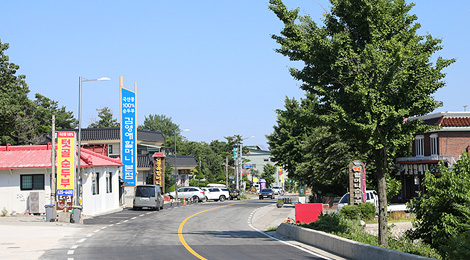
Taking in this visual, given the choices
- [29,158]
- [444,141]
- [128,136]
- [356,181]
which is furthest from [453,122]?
[29,158]

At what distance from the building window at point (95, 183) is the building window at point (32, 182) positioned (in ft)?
12.9

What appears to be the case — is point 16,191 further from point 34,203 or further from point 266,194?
point 266,194

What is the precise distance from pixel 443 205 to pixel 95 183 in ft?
96.8

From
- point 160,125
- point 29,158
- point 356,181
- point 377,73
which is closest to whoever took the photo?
point 377,73

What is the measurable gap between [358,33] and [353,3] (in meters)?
1.31

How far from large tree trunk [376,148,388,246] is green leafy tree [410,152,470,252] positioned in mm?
916

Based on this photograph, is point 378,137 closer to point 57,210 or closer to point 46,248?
point 46,248

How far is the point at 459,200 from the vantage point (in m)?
16.9

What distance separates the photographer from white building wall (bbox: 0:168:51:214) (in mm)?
37375

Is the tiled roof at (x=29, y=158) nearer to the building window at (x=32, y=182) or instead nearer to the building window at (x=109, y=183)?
the building window at (x=32, y=182)

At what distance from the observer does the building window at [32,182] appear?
1483 inches

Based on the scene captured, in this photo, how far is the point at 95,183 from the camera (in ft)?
135

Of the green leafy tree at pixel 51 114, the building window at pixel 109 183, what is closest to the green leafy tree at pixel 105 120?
the green leafy tree at pixel 51 114

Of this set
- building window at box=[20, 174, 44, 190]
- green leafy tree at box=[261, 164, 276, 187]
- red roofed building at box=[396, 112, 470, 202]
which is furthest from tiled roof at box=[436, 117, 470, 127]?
green leafy tree at box=[261, 164, 276, 187]
